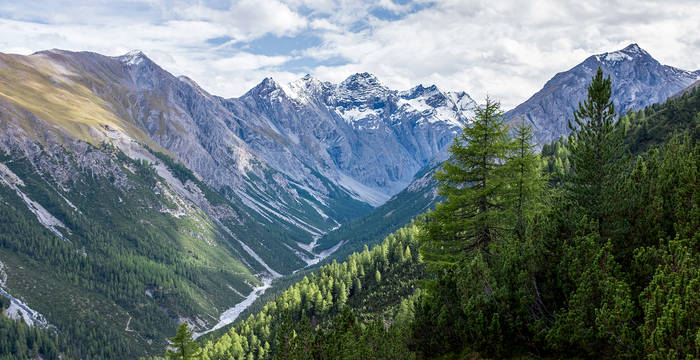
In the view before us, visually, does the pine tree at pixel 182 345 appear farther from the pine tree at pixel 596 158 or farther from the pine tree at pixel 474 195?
the pine tree at pixel 596 158

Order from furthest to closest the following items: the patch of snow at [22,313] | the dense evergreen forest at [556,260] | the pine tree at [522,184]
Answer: the patch of snow at [22,313], the pine tree at [522,184], the dense evergreen forest at [556,260]

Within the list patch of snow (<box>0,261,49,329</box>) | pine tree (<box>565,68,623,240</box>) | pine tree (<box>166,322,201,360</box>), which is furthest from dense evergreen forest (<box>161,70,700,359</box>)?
patch of snow (<box>0,261,49,329</box>)

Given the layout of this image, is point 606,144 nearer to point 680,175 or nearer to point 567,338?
point 680,175

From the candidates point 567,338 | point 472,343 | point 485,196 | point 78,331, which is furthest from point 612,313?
point 78,331

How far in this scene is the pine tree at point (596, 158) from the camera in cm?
2811

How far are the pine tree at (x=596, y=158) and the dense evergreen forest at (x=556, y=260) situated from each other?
97 mm

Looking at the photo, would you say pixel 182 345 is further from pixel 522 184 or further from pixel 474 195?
pixel 522 184

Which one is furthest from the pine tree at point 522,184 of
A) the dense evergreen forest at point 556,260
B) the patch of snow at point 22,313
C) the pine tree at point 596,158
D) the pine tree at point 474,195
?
the patch of snow at point 22,313

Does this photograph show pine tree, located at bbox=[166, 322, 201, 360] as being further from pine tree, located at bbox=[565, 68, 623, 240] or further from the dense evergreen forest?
pine tree, located at bbox=[565, 68, 623, 240]

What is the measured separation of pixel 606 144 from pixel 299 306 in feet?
332

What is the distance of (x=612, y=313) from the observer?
2000 cm

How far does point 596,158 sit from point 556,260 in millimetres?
10208

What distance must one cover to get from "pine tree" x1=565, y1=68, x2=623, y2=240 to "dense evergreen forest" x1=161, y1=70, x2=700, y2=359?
97 millimetres

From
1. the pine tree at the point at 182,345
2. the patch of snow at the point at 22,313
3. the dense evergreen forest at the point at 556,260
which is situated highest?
the dense evergreen forest at the point at 556,260
